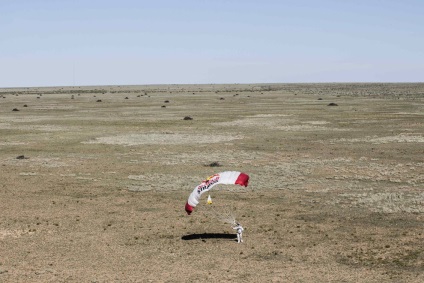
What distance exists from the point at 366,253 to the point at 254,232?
5299mm

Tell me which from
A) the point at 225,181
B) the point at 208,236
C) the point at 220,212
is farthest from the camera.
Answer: the point at 220,212

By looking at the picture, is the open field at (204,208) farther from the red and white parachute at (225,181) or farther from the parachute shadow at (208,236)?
the red and white parachute at (225,181)

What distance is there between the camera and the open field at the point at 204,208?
62.4ft

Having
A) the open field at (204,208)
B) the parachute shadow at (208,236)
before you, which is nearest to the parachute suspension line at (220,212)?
the open field at (204,208)

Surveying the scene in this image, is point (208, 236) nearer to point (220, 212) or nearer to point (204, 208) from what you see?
point (220, 212)

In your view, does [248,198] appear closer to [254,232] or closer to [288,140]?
[254,232]

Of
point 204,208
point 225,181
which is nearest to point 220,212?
point 204,208

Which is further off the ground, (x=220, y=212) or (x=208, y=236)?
(x=220, y=212)

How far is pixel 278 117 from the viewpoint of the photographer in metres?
76.0

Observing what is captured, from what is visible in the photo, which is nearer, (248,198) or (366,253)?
(366,253)

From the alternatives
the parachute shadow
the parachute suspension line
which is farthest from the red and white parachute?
the parachute suspension line

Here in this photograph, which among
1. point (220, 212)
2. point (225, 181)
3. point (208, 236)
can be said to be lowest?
point (208, 236)

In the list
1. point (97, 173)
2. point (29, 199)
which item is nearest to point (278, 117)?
point (97, 173)

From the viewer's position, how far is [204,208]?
91.3 feet
